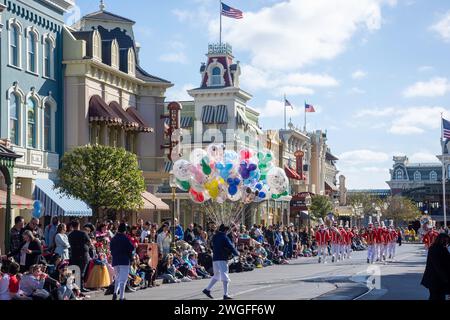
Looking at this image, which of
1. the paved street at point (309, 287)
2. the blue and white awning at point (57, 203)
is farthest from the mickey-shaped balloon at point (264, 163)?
the blue and white awning at point (57, 203)

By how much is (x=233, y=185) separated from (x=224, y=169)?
27.5 inches

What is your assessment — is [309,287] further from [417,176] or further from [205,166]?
[417,176]

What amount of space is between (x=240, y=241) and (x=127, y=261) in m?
16.2

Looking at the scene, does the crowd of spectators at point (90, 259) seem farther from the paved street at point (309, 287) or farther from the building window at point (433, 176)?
the building window at point (433, 176)

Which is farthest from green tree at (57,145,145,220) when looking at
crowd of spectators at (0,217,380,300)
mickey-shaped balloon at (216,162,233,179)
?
mickey-shaped balloon at (216,162,233,179)

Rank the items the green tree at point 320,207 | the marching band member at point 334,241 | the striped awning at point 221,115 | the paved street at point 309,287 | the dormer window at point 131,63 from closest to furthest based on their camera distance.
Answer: the paved street at point 309,287
the marching band member at point 334,241
the dormer window at point 131,63
the striped awning at point 221,115
the green tree at point 320,207

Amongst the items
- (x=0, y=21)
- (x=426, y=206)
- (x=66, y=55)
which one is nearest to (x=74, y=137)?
(x=66, y=55)

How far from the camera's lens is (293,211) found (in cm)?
7631

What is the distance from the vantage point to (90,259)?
891 inches

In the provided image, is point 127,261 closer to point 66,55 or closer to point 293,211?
point 66,55

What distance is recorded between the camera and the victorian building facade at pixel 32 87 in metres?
33.6

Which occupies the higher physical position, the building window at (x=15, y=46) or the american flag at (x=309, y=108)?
the american flag at (x=309, y=108)

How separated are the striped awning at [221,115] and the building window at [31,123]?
27.7 metres
